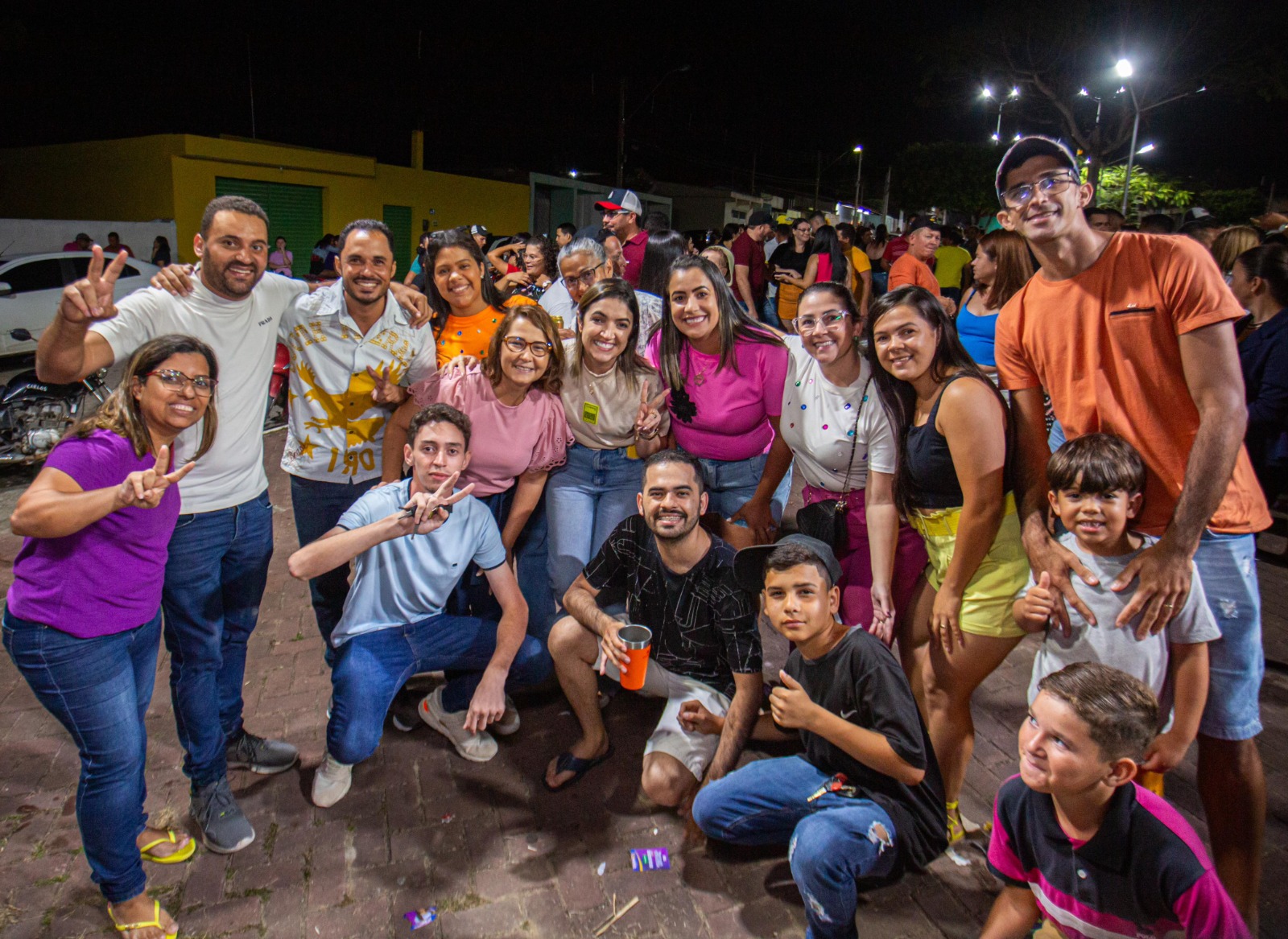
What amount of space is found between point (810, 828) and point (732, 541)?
150 centimetres

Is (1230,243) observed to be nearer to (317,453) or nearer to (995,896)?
(995,896)

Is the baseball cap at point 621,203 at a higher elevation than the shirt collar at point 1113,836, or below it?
higher

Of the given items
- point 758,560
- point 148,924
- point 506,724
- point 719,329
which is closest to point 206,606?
point 148,924

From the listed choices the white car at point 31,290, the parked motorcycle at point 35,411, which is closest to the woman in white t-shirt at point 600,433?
the parked motorcycle at point 35,411

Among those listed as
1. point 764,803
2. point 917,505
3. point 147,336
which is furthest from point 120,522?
point 917,505

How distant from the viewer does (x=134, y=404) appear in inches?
95.7

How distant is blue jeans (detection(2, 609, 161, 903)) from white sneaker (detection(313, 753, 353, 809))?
26.7 inches

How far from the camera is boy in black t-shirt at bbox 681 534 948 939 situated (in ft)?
8.07

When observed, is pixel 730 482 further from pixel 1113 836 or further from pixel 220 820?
pixel 220 820

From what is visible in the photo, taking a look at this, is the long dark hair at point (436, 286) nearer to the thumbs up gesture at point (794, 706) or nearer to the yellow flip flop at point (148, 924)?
the thumbs up gesture at point (794, 706)

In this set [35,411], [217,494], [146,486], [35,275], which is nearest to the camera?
[146,486]

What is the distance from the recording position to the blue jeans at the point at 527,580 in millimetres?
3854

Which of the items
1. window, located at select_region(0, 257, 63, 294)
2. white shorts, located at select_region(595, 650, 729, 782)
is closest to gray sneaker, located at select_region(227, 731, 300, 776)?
white shorts, located at select_region(595, 650, 729, 782)

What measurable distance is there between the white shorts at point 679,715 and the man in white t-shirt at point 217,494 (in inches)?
57.3
